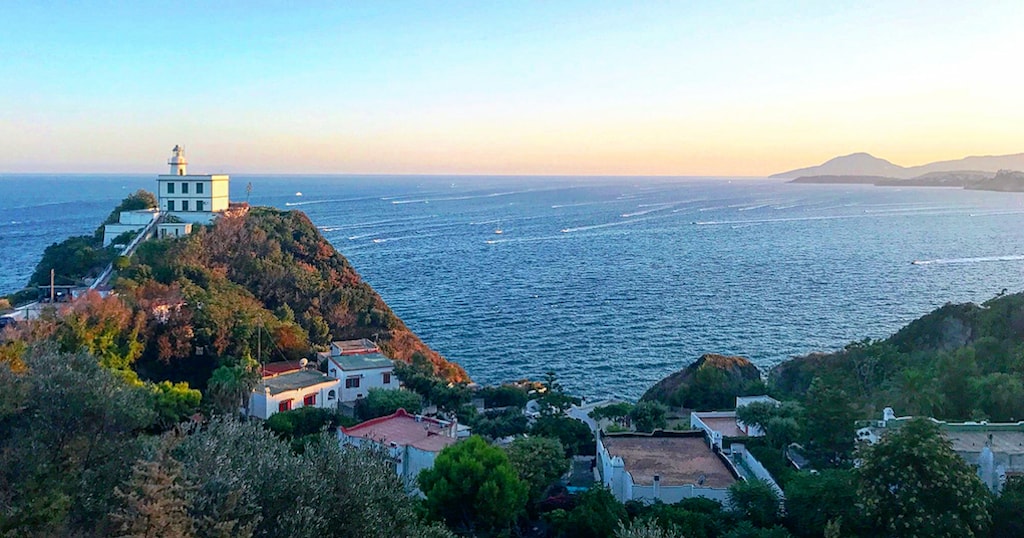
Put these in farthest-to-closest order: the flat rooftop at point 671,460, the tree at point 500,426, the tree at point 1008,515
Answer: the tree at point 500,426
the flat rooftop at point 671,460
the tree at point 1008,515

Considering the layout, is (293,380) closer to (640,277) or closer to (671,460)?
(671,460)

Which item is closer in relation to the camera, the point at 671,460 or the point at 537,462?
the point at 537,462

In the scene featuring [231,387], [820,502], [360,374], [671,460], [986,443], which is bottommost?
[671,460]

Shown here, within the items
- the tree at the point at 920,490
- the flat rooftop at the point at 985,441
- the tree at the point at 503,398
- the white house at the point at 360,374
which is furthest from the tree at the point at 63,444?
the tree at the point at 503,398

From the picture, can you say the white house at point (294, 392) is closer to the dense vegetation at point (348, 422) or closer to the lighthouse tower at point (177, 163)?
the dense vegetation at point (348, 422)

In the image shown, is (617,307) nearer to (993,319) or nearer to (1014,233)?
(993,319)

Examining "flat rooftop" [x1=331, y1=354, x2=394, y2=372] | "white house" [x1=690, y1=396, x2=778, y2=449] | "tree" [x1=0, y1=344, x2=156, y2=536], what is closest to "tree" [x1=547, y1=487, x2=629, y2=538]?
"white house" [x1=690, y1=396, x2=778, y2=449]

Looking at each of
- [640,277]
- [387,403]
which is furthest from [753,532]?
[640,277]
